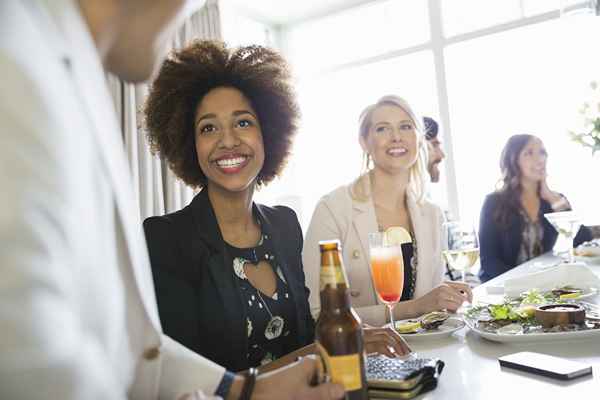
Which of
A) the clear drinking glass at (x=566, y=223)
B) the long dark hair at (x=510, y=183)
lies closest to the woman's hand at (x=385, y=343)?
the clear drinking glass at (x=566, y=223)

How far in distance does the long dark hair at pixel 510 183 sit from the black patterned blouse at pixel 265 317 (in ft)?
7.49

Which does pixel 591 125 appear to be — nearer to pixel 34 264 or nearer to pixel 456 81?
pixel 456 81

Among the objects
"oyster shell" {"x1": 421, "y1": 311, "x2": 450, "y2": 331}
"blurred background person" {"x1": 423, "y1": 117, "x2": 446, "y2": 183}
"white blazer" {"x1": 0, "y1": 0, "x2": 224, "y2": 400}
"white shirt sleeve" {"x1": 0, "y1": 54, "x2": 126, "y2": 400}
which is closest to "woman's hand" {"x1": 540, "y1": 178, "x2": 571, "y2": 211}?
"blurred background person" {"x1": 423, "y1": 117, "x2": 446, "y2": 183}

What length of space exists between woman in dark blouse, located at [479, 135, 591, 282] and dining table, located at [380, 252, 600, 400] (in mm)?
2177

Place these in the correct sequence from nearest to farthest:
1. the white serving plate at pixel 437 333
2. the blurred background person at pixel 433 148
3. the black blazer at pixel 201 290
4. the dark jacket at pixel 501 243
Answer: the white serving plate at pixel 437 333 → the black blazer at pixel 201 290 → the dark jacket at pixel 501 243 → the blurred background person at pixel 433 148

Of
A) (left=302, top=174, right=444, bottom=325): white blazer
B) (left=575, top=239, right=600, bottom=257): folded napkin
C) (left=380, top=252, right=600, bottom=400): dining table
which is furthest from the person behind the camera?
(left=575, top=239, right=600, bottom=257): folded napkin

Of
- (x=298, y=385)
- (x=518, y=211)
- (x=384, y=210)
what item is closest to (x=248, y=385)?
(x=298, y=385)

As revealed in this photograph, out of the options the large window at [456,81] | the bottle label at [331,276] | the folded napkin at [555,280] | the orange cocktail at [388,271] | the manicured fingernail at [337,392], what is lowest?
the folded napkin at [555,280]

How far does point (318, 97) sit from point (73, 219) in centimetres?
576

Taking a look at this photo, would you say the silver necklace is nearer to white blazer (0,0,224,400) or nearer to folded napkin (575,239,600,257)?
white blazer (0,0,224,400)

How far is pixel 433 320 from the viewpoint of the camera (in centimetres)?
139

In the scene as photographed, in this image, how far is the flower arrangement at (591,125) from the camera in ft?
8.94

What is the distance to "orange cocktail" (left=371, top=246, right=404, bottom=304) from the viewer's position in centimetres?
139

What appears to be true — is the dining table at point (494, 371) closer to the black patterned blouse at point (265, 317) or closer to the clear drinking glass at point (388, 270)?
the clear drinking glass at point (388, 270)
